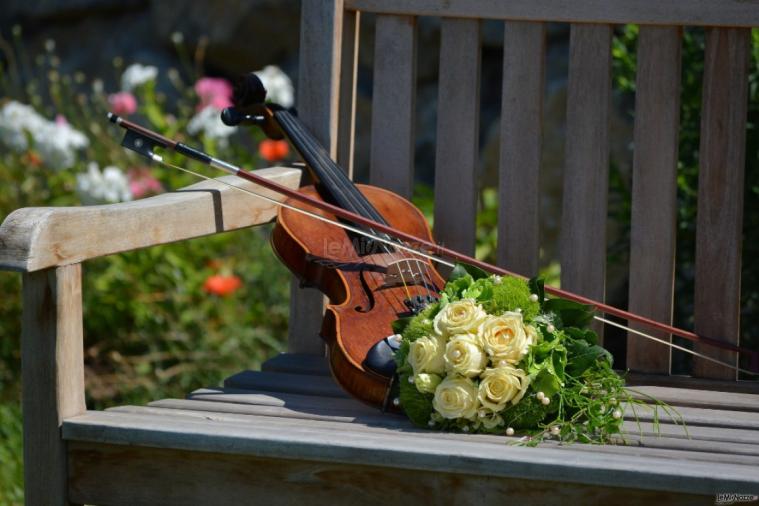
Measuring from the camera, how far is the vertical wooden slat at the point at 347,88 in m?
2.28

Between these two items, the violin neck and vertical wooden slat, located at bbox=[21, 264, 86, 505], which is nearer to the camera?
vertical wooden slat, located at bbox=[21, 264, 86, 505]

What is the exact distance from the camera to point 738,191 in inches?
81.3

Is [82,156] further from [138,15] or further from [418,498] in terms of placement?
[418,498]

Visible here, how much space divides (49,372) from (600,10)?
1.19 meters

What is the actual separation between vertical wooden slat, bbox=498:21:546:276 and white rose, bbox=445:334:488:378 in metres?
0.52

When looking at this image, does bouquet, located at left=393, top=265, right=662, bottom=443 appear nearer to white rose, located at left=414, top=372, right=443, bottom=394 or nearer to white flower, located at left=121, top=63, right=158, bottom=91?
white rose, located at left=414, top=372, right=443, bottom=394

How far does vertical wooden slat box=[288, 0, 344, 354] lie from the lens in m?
2.23

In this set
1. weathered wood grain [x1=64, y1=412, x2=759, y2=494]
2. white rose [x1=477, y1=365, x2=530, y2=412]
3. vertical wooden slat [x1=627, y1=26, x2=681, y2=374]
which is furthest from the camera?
vertical wooden slat [x1=627, y1=26, x2=681, y2=374]

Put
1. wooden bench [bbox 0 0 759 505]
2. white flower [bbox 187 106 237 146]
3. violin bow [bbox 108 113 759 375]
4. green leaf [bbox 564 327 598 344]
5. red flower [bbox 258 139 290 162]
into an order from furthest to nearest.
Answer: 1. red flower [bbox 258 139 290 162]
2. white flower [bbox 187 106 237 146]
3. violin bow [bbox 108 113 759 375]
4. green leaf [bbox 564 327 598 344]
5. wooden bench [bbox 0 0 759 505]

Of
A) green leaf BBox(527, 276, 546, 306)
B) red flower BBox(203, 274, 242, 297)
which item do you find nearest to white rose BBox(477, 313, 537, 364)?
green leaf BBox(527, 276, 546, 306)

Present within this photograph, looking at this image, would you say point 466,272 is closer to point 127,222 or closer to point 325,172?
point 325,172

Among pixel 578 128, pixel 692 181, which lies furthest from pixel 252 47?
pixel 578 128

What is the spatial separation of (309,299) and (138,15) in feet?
10.7

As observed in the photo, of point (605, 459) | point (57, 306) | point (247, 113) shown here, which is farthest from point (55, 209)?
point (605, 459)
